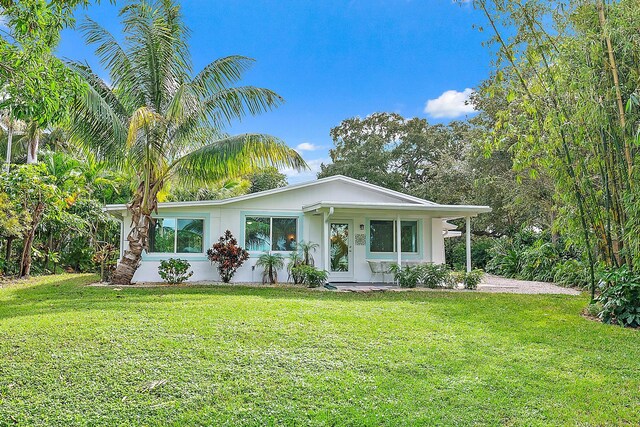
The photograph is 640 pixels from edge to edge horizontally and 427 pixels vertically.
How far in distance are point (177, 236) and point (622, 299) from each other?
11331 mm

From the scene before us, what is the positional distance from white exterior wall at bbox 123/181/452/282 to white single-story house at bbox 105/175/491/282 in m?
0.03

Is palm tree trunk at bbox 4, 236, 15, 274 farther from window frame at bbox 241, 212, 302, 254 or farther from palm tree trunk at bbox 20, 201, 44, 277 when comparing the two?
window frame at bbox 241, 212, 302, 254

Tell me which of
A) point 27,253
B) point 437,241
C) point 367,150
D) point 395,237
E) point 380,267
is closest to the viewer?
point 380,267

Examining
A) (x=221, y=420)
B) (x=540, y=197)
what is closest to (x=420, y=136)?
(x=540, y=197)

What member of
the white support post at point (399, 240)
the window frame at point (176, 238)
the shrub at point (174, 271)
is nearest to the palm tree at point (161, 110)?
the shrub at point (174, 271)

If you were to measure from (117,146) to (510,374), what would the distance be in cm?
1048

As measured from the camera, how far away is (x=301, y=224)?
14500mm

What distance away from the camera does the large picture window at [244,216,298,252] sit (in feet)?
46.3

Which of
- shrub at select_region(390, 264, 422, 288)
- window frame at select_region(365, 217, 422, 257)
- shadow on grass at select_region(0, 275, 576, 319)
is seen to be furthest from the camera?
window frame at select_region(365, 217, 422, 257)

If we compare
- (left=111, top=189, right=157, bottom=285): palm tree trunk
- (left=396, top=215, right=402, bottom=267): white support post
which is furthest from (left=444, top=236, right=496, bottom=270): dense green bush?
(left=111, top=189, right=157, bottom=285): palm tree trunk

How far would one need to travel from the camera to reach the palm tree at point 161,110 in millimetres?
11414

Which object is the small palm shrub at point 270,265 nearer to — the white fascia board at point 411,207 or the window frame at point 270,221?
the window frame at point 270,221

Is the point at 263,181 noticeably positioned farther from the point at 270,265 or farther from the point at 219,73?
the point at 219,73

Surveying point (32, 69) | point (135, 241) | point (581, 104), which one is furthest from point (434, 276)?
point (32, 69)
